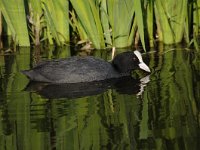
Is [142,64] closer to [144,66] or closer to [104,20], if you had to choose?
[144,66]

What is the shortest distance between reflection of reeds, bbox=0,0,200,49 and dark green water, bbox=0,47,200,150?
3.08 ft

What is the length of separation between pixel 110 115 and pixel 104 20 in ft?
9.15

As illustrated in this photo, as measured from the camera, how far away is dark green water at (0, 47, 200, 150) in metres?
4.75

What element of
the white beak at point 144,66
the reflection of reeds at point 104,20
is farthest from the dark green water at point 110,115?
the reflection of reeds at point 104,20

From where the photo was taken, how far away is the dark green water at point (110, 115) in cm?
475

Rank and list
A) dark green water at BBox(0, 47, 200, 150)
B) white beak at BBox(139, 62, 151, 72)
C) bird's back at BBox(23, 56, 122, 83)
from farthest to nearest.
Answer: white beak at BBox(139, 62, 151, 72) < bird's back at BBox(23, 56, 122, 83) < dark green water at BBox(0, 47, 200, 150)

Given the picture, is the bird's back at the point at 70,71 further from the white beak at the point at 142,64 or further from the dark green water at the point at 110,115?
the white beak at the point at 142,64

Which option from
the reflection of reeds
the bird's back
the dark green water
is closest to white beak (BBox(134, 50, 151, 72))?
the dark green water

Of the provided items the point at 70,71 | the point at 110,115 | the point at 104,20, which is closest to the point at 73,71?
the point at 70,71

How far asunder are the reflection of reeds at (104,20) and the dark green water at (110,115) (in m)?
0.94

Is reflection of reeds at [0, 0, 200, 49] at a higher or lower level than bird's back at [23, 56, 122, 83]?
higher

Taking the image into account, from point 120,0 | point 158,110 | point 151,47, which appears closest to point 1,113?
point 158,110

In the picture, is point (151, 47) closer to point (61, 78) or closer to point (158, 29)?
point (158, 29)

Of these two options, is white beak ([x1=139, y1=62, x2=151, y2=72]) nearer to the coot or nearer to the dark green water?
the coot
